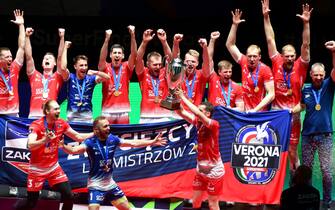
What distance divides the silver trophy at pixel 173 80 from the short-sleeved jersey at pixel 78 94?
1.44m

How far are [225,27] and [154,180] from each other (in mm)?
3574

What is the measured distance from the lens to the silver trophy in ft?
26.4

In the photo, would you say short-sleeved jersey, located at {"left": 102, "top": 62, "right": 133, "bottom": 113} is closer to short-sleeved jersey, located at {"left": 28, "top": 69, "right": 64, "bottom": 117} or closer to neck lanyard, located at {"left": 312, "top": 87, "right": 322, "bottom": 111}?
short-sleeved jersey, located at {"left": 28, "top": 69, "right": 64, "bottom": 117}

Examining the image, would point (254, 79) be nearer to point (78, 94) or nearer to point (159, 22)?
point (78, 94)

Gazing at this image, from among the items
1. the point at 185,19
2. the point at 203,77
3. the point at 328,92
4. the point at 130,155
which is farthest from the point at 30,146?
the point at 185,19

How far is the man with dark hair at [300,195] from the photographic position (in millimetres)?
6125

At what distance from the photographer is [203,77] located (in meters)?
9.34

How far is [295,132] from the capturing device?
9.16 meters

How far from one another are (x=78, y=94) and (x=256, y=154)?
96.8 inches

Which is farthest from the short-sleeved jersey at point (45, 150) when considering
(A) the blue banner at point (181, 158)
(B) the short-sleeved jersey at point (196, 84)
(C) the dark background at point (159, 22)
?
(C) the dark background at point (159, 22)

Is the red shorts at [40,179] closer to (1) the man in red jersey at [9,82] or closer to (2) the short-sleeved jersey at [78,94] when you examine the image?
(2) the short-sleeved jersey at [78,94]

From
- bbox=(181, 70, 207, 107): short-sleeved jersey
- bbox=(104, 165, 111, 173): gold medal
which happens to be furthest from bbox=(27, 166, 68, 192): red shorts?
bbox=(181, 70, 207, 107): short-sleeved jersey

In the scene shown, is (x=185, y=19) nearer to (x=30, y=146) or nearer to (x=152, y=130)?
(x=152, y=130)

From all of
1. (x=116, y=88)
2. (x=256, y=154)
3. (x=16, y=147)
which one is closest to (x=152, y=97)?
(x=116, y=88)
